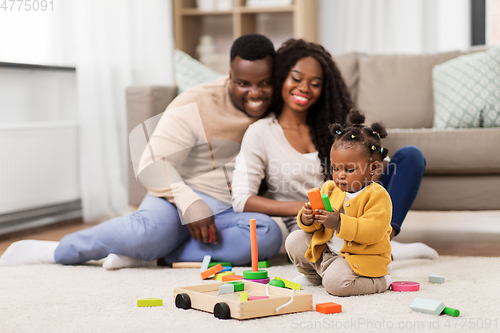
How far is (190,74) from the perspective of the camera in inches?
88.8

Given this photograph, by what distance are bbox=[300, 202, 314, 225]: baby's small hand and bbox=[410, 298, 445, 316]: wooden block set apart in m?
0.25

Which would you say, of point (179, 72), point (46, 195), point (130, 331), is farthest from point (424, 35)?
point (130, 331)

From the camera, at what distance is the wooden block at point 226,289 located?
1.04m

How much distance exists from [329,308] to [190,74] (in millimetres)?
1484

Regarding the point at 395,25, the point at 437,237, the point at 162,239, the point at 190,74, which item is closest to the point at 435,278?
the point at 162,239

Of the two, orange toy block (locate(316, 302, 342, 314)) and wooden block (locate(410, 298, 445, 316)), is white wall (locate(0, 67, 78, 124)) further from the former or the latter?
wooden block (locate(410, 298, 445, 316))

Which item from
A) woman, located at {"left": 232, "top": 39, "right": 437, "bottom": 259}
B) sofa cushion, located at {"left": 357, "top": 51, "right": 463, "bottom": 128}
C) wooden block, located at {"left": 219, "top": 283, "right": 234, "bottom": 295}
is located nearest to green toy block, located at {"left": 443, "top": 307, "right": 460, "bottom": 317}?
wooden block, located at {"left": 219, "top": 283, "right": 234, "bottom": 295}

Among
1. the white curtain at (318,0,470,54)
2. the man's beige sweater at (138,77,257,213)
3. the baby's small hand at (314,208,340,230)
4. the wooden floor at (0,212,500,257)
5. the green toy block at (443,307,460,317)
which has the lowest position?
the wooden floor at (0,212,500,257)

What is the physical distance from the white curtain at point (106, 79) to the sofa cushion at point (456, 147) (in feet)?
4.46

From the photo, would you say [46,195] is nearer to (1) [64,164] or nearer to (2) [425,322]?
(1) [64,164]

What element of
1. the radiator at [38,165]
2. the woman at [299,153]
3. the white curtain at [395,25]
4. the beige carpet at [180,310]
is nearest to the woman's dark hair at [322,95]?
the woman at [299,153]

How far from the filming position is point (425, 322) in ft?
3.02

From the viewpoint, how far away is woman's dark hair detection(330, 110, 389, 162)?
3.67ft

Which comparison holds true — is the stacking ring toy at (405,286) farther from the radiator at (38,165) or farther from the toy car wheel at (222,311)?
the radiator at (38,165)
